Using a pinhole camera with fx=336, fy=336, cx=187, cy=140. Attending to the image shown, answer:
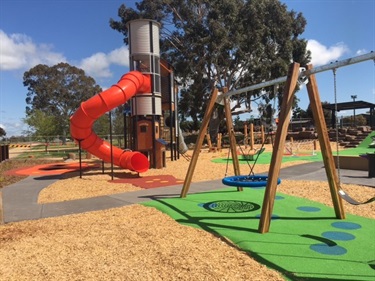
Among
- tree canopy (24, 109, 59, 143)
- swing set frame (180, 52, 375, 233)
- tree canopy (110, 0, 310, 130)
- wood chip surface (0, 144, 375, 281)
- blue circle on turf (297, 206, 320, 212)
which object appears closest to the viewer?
wood chip surface (0, 144, 375, 281)

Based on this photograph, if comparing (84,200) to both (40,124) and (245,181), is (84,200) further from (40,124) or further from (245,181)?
(40,124)

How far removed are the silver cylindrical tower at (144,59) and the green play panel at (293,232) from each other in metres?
8.16

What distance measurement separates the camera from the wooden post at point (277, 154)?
530 centimetres

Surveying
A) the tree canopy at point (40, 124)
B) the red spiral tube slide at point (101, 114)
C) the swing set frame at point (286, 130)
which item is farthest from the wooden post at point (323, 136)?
the tree canopy at point (40, 124)

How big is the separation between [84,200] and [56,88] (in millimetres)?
55540

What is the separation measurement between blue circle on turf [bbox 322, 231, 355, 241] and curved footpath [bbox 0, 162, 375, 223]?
4.25 meters

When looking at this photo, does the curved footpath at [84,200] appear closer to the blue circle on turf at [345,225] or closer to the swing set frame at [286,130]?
the swing set frame at [286,130]

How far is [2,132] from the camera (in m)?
49.1

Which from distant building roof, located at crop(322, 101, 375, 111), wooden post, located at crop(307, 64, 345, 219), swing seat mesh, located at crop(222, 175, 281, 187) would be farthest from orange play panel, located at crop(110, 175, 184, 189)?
distant building roof, located at crop(322, 101, 375, 111)

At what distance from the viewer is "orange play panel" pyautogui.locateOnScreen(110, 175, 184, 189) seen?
429 inches

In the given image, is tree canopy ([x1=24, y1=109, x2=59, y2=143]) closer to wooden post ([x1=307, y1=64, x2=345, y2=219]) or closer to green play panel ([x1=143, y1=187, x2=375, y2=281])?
green play panel ([x1=143, y1=187, x2=375, y2=281])

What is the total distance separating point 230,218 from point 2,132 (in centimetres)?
5116

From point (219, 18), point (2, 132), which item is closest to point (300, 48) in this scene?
point (219, 18)

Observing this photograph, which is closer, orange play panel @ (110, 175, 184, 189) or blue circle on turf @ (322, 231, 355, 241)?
blue circle on turf @ (322, 231, 355, 241)
